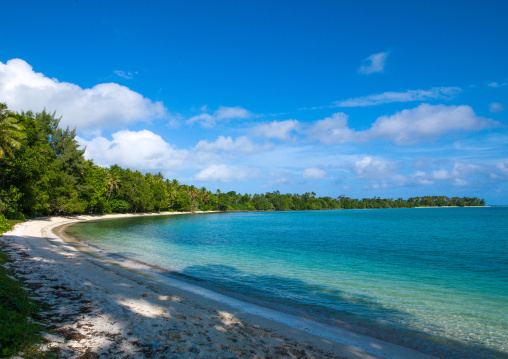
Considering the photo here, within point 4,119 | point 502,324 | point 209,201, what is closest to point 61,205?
point 4,119

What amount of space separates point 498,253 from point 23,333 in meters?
33.7

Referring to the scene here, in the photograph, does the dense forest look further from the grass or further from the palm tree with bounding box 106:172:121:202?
the grass

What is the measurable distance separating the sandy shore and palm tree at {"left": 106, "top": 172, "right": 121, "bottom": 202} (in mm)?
73958

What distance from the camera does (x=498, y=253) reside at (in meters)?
25.8

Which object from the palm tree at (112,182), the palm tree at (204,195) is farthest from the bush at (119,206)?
the palm tree at (204,195)

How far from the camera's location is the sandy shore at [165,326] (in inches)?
221

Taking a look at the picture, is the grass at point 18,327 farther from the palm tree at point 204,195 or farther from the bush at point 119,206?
the palm tree at point 204,195

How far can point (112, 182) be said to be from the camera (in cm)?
8044

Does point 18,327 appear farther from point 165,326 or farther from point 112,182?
point 112,182

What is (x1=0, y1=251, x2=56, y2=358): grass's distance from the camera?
437 centimetres

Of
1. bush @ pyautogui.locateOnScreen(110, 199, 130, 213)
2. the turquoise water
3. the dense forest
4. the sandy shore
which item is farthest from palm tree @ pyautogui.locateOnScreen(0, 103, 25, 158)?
bush @ pyautogui.locateOnScreen(110, 199, 130, 213)

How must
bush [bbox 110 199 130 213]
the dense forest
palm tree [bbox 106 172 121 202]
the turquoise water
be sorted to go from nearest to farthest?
the turquoise water
the dense forest
palm tree [bbox 106 172 121 202]
bush [bbox 110 199 130 213]

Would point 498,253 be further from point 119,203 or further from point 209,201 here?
point 209,201

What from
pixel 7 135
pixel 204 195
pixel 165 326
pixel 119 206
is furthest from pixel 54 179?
pixel 204 195
